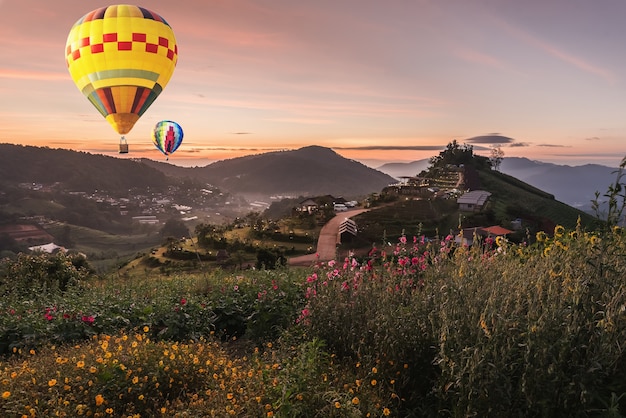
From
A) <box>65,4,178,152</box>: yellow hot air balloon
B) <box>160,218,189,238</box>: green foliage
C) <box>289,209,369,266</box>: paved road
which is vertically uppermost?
<box>65,4,178,152</box>: yellow hot air balloon

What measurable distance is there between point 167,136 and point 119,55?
80.6ft

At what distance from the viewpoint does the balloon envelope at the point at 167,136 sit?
46.7 m

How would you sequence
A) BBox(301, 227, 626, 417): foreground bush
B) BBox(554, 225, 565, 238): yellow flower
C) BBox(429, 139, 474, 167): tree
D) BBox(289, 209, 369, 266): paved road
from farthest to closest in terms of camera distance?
BBox(429, 139, 474, 167): tree → BBox(289, 209, 369, 266): paved road → BBox(554, 225, 565, 238): yellow flower → BBox(301, 227, 626, 417): foreground bush

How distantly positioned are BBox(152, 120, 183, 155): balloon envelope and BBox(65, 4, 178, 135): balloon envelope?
2192 cm

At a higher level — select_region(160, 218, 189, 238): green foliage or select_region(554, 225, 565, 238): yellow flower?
select_region(554, 225, 565, 238): yellow flower

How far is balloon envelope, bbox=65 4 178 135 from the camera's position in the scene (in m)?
22.8

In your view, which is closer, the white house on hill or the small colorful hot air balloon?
the small colorful hot air balloon

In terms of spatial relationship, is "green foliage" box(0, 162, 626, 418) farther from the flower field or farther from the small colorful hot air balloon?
the small colorful hot air balloon

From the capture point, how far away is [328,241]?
42469 millimetres

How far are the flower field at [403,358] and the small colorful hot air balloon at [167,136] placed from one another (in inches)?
1655

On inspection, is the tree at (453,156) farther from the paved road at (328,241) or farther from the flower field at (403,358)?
the flower field at (403,358)

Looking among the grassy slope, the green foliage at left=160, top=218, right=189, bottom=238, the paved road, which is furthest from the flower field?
the green foliage at left=160, top=218, right=189, bottom=238

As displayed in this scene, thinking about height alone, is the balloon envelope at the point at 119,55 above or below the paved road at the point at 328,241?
above

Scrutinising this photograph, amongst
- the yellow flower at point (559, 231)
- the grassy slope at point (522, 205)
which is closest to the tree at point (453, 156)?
the grassy slope at point (522, 205)
